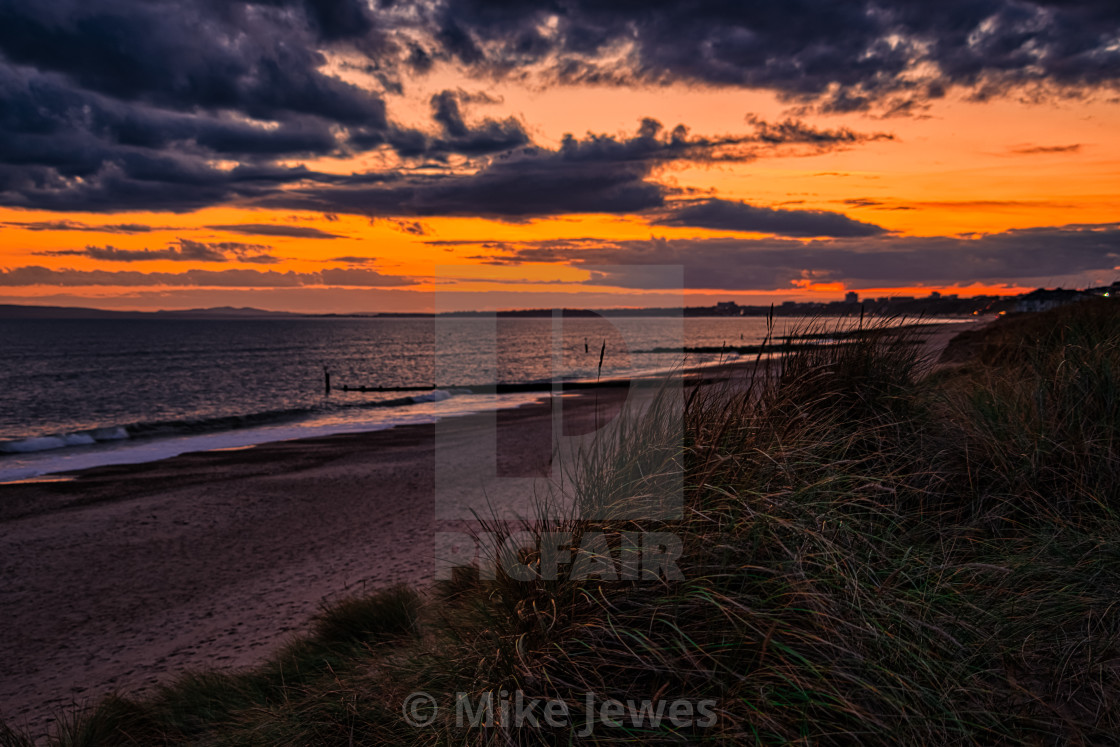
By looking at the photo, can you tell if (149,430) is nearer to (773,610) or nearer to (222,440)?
(222,440)

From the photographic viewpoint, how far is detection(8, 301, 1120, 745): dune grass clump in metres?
2.62

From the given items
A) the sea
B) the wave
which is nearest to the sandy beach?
the sea

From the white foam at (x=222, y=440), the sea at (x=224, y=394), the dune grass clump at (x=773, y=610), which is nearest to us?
the dune grass clump at (x=773, y=610)

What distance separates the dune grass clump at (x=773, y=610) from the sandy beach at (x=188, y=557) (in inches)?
38.0

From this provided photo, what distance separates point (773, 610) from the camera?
2.85 meters

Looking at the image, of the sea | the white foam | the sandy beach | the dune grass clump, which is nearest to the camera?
the dune grass clump

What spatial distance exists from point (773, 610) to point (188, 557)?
9836 millimetres

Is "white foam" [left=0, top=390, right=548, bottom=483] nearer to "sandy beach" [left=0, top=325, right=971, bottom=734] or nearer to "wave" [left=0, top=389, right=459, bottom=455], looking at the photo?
"wave" [left=0, top=389, right=459, bottom=455]

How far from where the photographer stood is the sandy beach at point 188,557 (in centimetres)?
645

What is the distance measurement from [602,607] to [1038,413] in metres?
4.70

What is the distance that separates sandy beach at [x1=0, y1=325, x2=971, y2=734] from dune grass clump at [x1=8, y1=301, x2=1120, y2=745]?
97 centimetres

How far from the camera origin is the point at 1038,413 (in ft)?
17.9

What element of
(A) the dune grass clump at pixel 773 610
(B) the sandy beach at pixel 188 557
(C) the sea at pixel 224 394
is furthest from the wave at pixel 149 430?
(A) the dune grass clump at pixel 773 610

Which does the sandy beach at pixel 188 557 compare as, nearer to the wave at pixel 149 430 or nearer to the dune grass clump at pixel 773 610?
the dune grass clump at pixel 773 610
